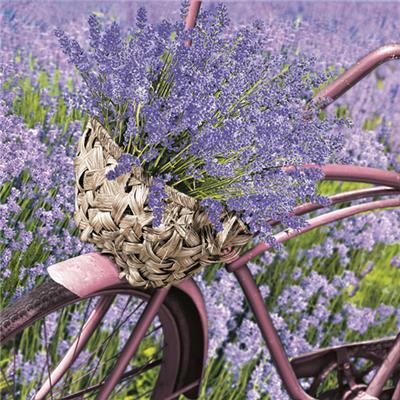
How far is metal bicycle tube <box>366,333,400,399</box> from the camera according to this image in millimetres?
1920

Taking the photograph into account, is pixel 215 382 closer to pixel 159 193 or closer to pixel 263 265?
pixel 263 265

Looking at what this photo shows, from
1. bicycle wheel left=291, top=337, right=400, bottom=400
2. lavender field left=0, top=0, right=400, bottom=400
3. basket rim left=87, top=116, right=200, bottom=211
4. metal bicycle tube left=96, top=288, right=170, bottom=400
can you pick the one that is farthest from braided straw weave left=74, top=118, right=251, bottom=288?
bicycle wheel left=291, top=337, right=400, bottom=400

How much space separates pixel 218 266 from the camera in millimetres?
2795

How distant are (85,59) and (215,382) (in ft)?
5.38

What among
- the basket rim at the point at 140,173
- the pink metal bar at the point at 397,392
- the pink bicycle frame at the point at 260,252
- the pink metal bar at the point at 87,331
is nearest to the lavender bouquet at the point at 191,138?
the basket rim at the point at 140,173

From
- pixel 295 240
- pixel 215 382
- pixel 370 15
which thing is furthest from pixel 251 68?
pixel 370 15

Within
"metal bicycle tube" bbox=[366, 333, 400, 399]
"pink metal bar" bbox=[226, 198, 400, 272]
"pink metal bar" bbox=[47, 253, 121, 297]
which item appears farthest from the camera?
"metal bicycle tube" bbox=[366, 333, 400, 399]

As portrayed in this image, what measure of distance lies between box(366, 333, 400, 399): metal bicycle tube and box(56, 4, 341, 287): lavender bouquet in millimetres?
756

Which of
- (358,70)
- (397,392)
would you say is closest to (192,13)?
(358,70)

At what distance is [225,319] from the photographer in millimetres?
2594

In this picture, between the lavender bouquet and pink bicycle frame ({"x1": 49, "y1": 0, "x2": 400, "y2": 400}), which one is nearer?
the lavender bouquet

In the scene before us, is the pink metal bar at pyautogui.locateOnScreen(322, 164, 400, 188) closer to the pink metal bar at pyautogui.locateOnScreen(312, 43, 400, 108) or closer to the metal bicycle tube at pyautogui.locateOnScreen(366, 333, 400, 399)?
the pink metal bar at pyautogui.locateOnScreen(312, 43, 400, 108)

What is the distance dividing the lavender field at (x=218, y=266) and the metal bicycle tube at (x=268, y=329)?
1.73 feet

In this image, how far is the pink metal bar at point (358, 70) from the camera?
154 cm
